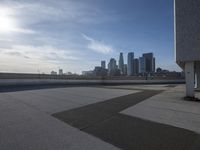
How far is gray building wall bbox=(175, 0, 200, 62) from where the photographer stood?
1172 cm

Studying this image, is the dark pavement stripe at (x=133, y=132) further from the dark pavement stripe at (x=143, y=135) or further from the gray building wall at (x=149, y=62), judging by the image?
the gray building wall at (x=149, y=62)

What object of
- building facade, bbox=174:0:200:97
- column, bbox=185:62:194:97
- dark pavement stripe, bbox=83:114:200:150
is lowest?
dark pavement stripe, bbox=83:114:200:150

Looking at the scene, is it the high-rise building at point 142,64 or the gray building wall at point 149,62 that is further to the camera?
the gray building wall at point 149,62

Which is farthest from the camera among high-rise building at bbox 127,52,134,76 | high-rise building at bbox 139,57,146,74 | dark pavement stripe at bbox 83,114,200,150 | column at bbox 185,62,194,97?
high-rise building at bbox 127,52,134,76

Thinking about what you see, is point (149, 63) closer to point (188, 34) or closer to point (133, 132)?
point (188, 34)

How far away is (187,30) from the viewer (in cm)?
1203

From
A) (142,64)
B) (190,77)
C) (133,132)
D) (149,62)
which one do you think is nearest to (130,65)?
(142,64)

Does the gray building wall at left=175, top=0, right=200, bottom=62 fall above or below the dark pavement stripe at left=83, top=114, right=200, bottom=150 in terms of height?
above

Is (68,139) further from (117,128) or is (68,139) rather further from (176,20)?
(176,20)

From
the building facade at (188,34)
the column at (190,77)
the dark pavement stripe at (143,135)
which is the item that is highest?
the building facade at (188,34)

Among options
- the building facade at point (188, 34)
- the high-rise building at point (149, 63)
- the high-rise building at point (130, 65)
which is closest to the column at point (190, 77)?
the building facade at point (188, 34)

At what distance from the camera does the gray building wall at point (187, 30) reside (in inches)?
461

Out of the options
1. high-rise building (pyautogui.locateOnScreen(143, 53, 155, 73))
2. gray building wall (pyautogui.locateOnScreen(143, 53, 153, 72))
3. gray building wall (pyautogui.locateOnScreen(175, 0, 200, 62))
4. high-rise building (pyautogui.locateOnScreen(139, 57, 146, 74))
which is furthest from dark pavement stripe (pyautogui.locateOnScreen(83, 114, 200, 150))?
high-rise building (pyautogui.locateOnScreen(143, 53, 155, 73))

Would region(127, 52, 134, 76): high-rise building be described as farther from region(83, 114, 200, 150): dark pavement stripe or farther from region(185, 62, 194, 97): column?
region(83, 114, 200, 150): dark pavement stripe
